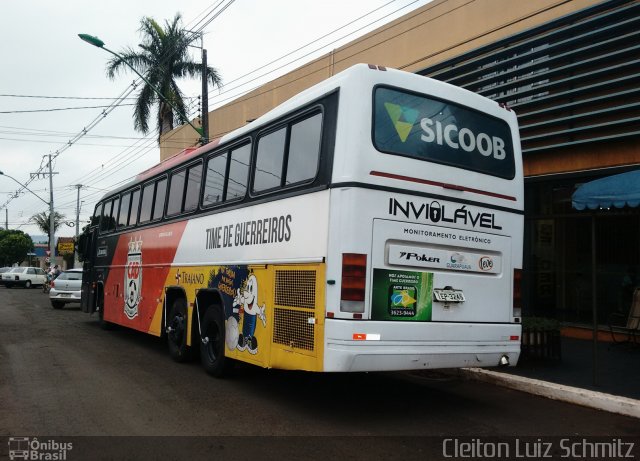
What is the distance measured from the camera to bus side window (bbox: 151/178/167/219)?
33.4 ft

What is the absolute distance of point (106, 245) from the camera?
13648 millimetres

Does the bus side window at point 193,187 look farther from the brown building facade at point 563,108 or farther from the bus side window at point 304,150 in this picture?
the brown building facade at point 563,108

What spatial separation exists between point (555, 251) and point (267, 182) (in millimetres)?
7552

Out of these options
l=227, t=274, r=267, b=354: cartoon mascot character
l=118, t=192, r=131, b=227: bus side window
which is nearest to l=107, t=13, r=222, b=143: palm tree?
l=118, t=192, r=131, b=227: bus side window

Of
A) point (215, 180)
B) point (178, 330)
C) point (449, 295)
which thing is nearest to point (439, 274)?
point (449, 295)

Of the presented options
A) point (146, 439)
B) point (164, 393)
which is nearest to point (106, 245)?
point (164, 393)

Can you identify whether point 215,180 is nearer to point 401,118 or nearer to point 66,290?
point 401,118

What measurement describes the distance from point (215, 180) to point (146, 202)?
3418mm

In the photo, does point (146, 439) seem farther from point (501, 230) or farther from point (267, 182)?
point (501, 230)

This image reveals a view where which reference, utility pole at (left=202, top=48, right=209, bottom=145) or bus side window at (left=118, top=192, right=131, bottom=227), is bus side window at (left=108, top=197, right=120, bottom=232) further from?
utility pole at (left=202, top=48, right=209, bottom=145)

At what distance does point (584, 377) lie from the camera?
7703 mm

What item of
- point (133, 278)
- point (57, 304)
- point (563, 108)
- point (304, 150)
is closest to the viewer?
point (304, 150)

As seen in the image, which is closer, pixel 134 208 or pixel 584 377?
pixel 584 377

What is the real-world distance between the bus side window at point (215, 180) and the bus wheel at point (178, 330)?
1.79 meters
